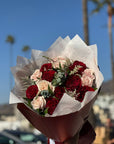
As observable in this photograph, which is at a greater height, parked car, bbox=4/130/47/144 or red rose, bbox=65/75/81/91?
red rose, bbox=65/75/81/91

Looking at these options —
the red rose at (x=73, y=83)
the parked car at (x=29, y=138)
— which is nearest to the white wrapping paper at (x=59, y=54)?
the red rose at (x=73, y=83)

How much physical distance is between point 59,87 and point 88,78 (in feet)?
0.75

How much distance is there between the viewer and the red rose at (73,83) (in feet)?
7.30

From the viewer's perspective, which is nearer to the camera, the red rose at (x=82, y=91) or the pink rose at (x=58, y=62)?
the red rose at (x=82, y=91)

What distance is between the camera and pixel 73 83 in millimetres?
2244

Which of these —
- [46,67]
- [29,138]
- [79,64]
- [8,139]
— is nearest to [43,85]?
[46,67]

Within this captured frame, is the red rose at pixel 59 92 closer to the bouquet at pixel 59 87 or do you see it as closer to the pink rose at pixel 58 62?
the bouquet at pixel 59 87

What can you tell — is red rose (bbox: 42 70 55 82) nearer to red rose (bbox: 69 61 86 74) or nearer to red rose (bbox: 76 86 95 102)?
red rose (bbox: 69 61 86 74)

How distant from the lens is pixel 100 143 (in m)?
9.62

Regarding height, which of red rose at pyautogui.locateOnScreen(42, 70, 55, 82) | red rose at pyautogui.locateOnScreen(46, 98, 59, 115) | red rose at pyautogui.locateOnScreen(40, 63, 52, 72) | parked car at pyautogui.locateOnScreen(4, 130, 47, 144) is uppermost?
red rose at pyautogui.locateOnScreen(40, 63, 52, 72)

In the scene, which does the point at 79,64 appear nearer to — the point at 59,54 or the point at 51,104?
the point at 59,54

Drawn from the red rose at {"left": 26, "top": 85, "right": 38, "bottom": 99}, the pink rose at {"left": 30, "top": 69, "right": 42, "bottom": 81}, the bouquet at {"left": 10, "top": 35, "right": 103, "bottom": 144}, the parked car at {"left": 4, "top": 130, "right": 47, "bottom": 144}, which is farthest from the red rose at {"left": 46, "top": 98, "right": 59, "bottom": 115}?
the parked car at {"left": 4, "top": 130, "right": 47, "bottom": 144}

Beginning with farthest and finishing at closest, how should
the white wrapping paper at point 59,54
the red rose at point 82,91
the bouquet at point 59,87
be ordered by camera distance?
the white wrapping paper at point 59,54
the red rose at point 82,91
the bouquet at point 59,87

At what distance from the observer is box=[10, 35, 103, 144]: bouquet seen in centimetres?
206
